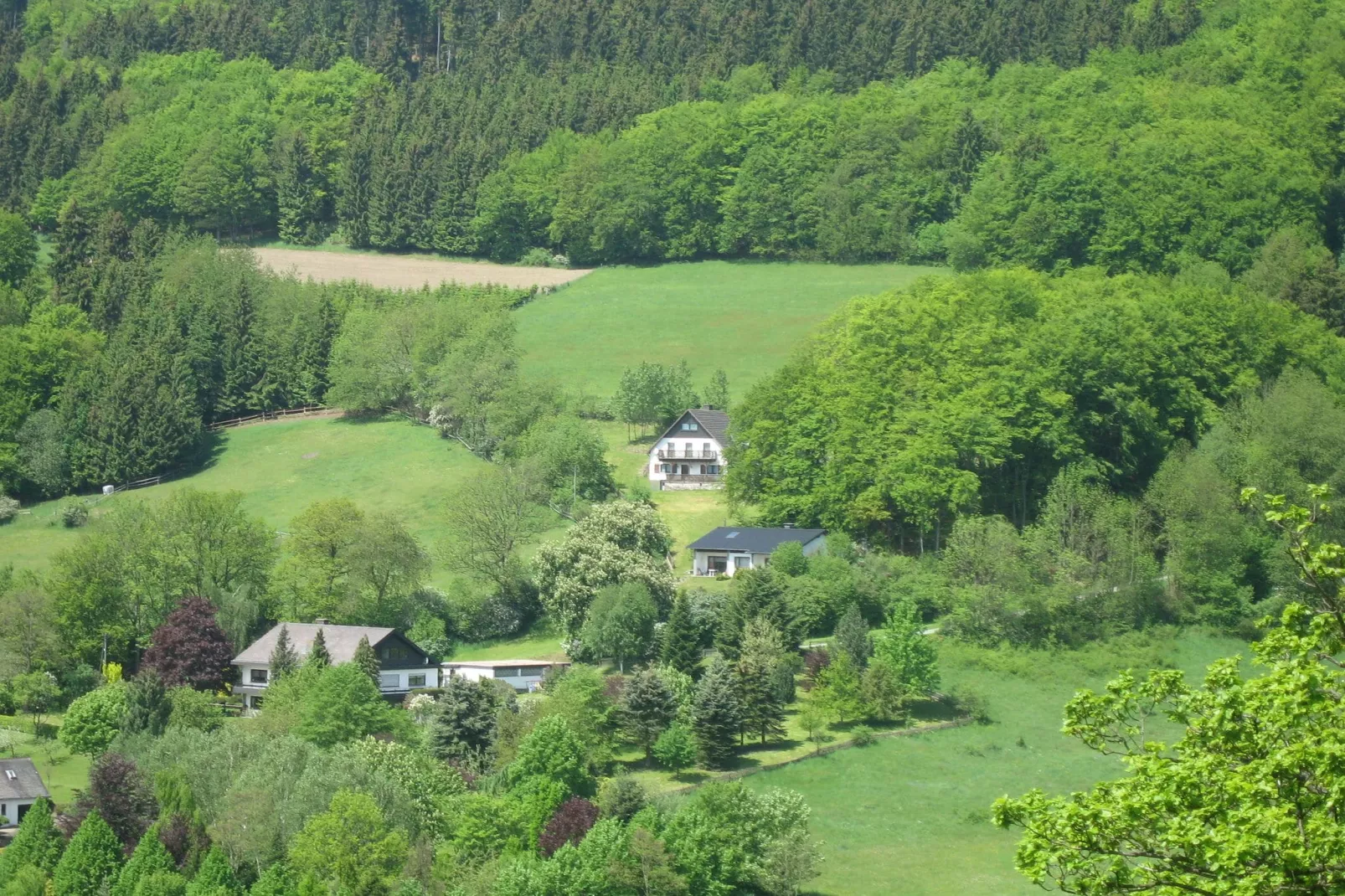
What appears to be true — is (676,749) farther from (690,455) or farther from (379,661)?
(690,455)

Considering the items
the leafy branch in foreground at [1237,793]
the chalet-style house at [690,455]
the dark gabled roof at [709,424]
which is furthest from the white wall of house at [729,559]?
the leafy branch in foreground at [1237,793]

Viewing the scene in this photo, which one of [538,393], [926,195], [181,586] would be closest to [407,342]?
[538,393]

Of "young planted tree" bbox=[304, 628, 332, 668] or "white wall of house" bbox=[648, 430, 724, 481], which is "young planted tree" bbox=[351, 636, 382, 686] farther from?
"white wall of house" bbox=[648, 430, 724, 481]

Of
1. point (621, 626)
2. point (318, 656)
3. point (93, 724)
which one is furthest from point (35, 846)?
point (621, 626)

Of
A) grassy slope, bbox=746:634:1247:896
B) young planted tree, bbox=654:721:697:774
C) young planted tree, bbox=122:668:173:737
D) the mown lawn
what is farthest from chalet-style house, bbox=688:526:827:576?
the mown lawn

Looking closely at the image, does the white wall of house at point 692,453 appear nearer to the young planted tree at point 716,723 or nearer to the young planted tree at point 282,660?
the young planted tree at point 282,660
